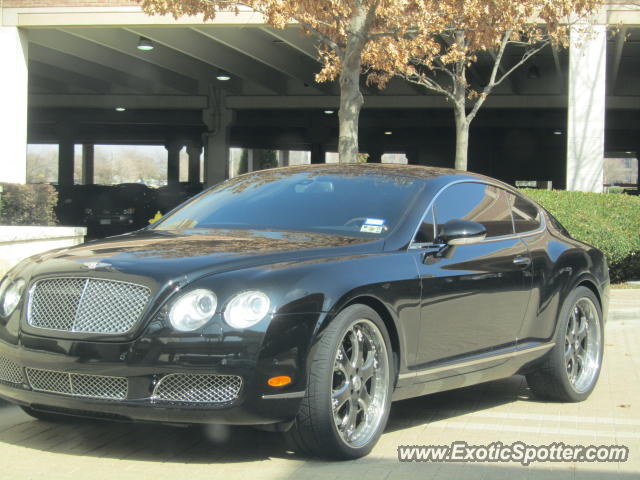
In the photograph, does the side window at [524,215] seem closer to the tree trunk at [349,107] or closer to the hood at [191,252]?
the hood at [191,252]

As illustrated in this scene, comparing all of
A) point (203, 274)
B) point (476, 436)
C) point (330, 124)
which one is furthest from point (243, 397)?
point (330, 124)

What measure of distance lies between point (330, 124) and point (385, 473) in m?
42.6

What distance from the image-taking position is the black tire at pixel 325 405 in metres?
4.66

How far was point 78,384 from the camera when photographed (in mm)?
4734

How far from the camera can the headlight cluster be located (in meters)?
4.51

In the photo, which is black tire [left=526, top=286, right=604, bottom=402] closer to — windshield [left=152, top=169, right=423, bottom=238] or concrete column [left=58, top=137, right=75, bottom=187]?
windshield [left=152, top=169, right=423, bottom=238]

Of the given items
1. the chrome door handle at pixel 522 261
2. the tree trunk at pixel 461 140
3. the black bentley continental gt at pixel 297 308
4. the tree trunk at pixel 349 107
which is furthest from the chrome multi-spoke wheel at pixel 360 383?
the tree trunk at pixel 461 140

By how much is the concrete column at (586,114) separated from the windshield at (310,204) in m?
15.2

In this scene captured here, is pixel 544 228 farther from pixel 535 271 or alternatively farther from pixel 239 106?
pixel 239 106

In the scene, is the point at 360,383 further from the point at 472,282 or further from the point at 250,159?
the point at 250,159

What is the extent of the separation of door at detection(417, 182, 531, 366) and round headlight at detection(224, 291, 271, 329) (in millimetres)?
1203

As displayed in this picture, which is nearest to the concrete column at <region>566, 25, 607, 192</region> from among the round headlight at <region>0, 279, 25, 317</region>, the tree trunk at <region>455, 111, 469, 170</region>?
the tree trunk at <region>455, 111, 469, 170</region>

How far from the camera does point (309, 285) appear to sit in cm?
475

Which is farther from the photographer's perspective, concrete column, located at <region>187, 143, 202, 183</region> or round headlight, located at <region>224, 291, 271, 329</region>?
concrete column, located at <region>187, 143, 202, 183</region>
